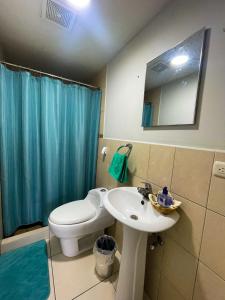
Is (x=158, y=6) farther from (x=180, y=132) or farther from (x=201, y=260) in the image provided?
(x=201, y=260)

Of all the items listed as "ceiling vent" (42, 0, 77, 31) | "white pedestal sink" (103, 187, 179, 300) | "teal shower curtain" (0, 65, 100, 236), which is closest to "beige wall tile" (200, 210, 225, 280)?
"white pedestal sink" (103, 187, 179, 300)

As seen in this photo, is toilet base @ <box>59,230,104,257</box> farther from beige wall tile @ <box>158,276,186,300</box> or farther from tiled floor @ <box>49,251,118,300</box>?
beige wall tile @ <box>158,276,186,300</box>

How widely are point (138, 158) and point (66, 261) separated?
1236 mm

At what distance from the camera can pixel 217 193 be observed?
2.27ft

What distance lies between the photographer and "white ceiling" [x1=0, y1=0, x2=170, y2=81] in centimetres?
99

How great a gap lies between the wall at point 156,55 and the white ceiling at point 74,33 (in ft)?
0.40

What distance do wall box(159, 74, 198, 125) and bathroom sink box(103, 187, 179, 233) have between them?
0.58 metres

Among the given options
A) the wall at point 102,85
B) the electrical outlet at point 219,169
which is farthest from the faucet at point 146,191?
the wall at point 102,85

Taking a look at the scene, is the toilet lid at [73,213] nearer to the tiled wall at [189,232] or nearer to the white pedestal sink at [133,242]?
the white pedestal sink at [133,242]

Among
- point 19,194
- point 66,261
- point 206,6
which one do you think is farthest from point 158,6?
point 66,261

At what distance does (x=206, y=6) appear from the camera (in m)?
0.76

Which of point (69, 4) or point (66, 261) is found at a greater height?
point (69, 4)

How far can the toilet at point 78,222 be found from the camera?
1.24 meters

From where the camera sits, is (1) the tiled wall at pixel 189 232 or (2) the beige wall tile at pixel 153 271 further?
(2) the beige wall tile at pixel 153 271
